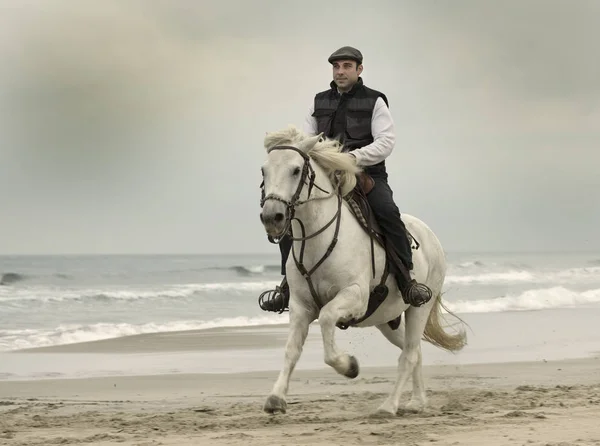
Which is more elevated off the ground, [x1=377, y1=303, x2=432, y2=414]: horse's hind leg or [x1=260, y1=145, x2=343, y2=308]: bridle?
[x1=260, y1=145, x2=343, y2=308]: bridle

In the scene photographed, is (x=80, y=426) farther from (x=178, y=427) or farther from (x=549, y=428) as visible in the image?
(x=549, y=428)

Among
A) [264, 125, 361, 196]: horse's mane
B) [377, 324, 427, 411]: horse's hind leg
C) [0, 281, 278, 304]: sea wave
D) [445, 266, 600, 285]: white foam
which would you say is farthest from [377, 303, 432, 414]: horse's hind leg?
[445, 266, 600, 285]: white foam

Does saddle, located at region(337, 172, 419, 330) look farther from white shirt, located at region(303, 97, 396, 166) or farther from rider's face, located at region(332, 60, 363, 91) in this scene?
rider's face, located at region(332, 60, 363, 91)

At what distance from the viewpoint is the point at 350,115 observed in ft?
25.0

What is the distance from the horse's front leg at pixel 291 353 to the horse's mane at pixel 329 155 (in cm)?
99

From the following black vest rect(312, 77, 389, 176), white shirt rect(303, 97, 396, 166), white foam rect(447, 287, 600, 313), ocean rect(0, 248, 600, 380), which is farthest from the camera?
white foam rect(447, 287, 600, 313)

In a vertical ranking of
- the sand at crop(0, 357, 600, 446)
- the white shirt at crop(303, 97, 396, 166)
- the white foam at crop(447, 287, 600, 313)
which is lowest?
the sand at crop(0, 357, 600, 446)

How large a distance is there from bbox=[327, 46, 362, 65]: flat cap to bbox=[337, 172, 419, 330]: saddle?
3.13ft

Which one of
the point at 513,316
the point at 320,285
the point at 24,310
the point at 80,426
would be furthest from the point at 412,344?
the point at 24,310

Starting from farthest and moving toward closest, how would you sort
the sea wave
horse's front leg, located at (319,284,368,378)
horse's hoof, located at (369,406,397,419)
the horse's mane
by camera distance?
1. the sea wave
2. horse's hoof, located at (369,406,397,419)
3. the horse's mane
4. horse's front leg, located at (319,284,368,378)

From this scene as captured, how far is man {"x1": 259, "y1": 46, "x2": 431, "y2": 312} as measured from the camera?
7363 millimetres

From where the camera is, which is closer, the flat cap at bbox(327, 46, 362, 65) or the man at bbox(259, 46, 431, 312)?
the man at bbox(259, 46, 431, 312)

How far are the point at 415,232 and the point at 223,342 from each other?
8123 mm

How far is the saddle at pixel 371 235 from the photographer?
716 centimetres
